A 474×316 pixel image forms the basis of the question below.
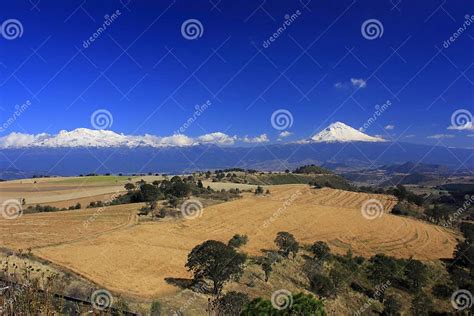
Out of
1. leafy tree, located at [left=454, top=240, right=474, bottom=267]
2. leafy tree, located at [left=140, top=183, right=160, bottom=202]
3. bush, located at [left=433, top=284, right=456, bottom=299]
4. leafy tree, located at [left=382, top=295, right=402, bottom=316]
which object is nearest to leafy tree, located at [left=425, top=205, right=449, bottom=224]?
leafy tree, located at [left=454, top=240, right=474, bottom=267]

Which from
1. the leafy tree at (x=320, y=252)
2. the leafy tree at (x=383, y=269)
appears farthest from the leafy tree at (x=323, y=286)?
the leafy tree at (x=320, y=252)

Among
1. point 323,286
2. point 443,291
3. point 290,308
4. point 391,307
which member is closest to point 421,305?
point 391,307

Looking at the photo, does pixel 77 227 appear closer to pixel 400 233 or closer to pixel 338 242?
pixel 338 242

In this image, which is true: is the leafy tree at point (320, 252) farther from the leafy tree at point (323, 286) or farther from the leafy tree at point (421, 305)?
the leafy tree at point (421, 305)

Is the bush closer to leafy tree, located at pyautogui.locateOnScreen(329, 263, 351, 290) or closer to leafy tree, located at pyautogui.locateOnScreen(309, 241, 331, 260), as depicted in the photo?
leafy tree, located at pyautogui.locateOnScreen(329, 263, 351, 290)

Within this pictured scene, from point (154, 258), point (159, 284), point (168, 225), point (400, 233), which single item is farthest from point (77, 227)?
point (400, 233)

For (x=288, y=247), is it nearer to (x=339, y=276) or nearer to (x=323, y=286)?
(x=339, y=276)
